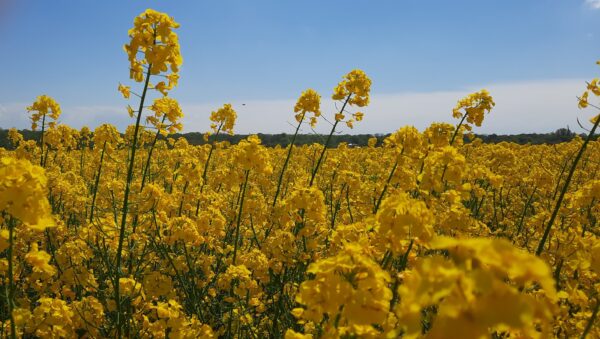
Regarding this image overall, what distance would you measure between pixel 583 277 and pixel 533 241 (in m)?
1.33

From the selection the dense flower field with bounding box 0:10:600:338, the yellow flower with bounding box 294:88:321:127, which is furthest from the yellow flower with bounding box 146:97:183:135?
the yellow flower with bounding box 294:88:321:127

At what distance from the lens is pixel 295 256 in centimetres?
444

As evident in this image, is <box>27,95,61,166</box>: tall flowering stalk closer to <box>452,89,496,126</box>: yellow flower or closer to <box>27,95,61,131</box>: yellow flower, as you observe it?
<box>27,95,61,131</box>: yellow flower

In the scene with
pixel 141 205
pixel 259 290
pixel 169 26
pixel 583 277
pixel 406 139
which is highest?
pixel 169 26

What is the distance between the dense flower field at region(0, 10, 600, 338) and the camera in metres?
1.26

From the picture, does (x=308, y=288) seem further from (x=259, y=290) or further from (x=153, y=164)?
(x=153, y=164)

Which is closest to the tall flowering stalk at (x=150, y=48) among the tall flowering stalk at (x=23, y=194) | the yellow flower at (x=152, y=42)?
the yellow flower at (x=152, y=42)

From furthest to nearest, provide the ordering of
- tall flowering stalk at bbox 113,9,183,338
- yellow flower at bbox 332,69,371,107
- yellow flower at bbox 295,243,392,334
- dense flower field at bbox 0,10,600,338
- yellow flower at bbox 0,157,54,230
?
yellow flower at bbox 332,69,371,107 < tall flowering stalk at bbox 113,9,183,338 < yellow flower at bbox 0,157,54,230 < yellow flower at bbox 295,243,392,334 < dense flower field at bbox 0,10,600,338

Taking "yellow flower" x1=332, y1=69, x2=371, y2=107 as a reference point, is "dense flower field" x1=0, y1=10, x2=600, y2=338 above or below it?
below

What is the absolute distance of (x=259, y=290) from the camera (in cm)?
514

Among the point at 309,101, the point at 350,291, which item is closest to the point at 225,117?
the point at 309,101

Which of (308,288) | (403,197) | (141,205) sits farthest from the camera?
(141,205)

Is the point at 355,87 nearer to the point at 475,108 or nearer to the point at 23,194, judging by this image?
the point at 475,108

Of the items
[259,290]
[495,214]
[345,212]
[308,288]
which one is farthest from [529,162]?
[308,288]
